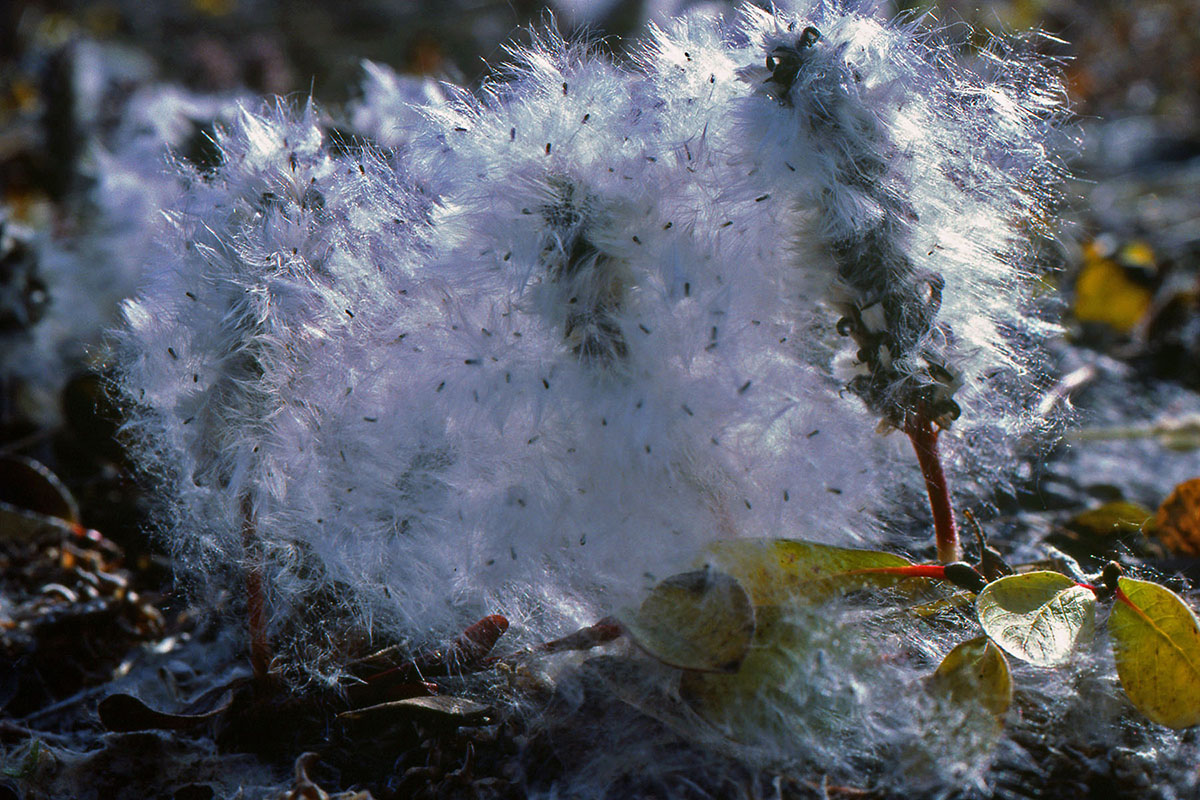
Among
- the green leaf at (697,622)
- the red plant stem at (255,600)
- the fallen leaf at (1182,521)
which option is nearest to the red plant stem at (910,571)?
the green leaf at (697,622)

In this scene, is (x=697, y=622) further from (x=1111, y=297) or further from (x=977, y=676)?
(x=1111, y=297)

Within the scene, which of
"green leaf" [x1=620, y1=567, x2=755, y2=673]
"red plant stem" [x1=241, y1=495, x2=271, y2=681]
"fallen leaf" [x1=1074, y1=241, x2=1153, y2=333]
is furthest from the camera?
"fallen leaf" [x1=1074, y1=241, x2=1153, y2=333]

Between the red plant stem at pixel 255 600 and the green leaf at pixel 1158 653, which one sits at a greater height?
the green leaf at pixel 1158 653

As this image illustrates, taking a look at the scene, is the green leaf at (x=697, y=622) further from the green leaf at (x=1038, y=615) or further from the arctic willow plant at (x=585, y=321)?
the green leaf at (x=1038, y=615)

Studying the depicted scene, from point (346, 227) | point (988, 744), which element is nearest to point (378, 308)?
point (346, 227)

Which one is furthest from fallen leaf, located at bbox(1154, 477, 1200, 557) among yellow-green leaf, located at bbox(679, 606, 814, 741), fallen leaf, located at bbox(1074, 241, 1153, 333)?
fallen leaf, located at bbox(1074, 241, 1153, 333)

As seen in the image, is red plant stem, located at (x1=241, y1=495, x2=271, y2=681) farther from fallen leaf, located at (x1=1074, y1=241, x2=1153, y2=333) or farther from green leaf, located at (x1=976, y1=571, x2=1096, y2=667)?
fallen leaf, located at (x1=1074, y1=241, x2=1153, y2=333)

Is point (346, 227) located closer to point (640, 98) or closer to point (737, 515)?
point (640, 98)
